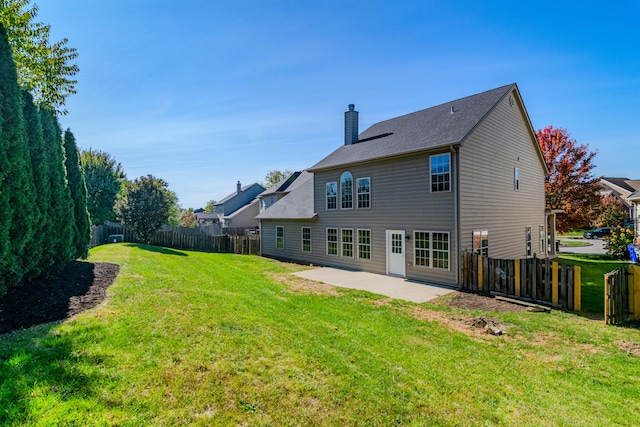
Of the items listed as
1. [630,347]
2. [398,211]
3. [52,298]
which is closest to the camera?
[630,347]

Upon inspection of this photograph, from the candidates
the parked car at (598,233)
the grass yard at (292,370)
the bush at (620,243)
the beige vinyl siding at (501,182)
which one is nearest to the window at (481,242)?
the beige vinyl siding at (501,182)

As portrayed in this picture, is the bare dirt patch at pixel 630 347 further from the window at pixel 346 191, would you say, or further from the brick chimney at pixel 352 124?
the brick chimney at pixel 352 124

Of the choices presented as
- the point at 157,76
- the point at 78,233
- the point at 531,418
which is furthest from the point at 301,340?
the point at 157,76

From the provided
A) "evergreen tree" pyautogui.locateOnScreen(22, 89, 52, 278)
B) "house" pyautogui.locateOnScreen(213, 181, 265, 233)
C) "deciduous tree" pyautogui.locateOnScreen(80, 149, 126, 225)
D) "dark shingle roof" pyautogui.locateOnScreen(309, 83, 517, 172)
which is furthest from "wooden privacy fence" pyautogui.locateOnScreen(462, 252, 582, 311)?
"deciduous tree" pyautogui.locateOnScreen(80, 149, 126, 225)

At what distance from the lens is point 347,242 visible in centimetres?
1502

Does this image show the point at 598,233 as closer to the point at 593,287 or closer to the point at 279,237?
the point at 593,287

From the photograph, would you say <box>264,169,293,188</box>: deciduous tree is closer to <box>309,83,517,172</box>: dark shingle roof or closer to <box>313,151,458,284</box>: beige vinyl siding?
<box>309,83,517,172</box>: dark shingle roof

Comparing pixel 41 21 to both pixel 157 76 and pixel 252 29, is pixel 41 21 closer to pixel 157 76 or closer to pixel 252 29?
pixel 157 76

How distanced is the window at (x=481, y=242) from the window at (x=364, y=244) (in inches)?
173

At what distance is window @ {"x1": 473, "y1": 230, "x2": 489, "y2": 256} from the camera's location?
1152cm

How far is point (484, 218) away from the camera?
12156mm

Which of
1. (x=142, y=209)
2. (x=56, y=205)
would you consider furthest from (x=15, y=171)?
(x=142, y=209)

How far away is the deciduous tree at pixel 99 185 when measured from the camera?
30.5 metres

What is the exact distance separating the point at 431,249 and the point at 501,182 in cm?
502
